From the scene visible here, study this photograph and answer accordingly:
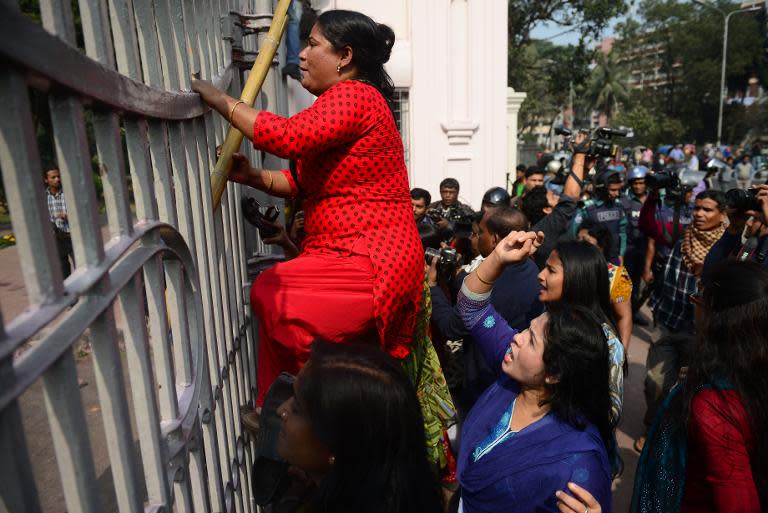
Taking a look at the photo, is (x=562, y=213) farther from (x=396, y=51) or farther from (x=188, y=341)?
(x=396, y=51)

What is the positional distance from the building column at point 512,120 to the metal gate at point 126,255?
34.2 ft

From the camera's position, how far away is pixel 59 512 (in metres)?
2.68

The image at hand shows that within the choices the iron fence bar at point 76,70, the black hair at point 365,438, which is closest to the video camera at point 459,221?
the black hair at point 365,438

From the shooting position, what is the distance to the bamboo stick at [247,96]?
4.31 feet

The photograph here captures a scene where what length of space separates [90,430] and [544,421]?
9.36 feet

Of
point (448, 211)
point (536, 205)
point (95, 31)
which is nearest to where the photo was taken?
point (95, 31)

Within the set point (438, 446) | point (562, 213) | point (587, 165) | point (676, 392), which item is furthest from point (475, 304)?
point (587, 165)

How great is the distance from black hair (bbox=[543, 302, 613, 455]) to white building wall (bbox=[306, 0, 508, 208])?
653 cm

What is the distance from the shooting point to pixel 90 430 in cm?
343

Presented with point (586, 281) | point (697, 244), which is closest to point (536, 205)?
point (697, 244)

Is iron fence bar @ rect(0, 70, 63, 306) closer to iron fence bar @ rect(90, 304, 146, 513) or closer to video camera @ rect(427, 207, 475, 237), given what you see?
iron fence bar @ rect(90, 304, 146, 513)

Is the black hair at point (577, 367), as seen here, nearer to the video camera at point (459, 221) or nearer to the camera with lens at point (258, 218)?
the camera with lens at point (258, 218)

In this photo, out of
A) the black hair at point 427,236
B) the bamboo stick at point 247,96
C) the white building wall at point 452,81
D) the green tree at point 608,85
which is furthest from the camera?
the green tree at point 608,85

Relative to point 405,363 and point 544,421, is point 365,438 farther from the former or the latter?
point 544,421
